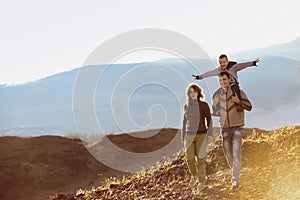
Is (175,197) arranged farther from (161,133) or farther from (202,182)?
(161,133)

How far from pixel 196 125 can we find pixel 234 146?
30.1 inches

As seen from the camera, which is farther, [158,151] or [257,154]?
[158,151]

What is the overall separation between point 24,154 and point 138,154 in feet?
18.4

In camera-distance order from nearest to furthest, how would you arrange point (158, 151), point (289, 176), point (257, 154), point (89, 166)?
point (289, 176) < point (257, 154) < point (89, 166) < point (158, 151)

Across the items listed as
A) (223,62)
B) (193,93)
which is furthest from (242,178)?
(223,62)

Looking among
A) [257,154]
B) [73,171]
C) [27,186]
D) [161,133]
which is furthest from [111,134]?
[257,154]

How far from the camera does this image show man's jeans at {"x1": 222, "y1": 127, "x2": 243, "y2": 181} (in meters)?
6.35

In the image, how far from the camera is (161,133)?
2366 centimetres

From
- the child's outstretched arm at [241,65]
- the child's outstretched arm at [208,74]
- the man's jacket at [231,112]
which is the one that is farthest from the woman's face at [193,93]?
the child's outstretched arm at [241,65]

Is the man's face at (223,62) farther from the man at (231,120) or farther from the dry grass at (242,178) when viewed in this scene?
the dry grass at (242,178)

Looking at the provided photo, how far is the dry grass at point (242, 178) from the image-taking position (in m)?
6.47

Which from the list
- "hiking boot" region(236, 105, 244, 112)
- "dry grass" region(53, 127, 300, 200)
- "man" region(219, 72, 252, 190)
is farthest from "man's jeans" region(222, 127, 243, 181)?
"dry grass" region(53, 127, 300, 200)

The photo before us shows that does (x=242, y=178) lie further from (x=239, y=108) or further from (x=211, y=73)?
(x=211, y=73)

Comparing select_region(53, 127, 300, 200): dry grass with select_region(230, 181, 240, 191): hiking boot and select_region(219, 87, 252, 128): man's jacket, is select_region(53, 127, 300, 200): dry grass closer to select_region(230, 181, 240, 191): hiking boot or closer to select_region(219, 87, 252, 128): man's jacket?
select_region(230, 181, 240, 191): hiking boot
